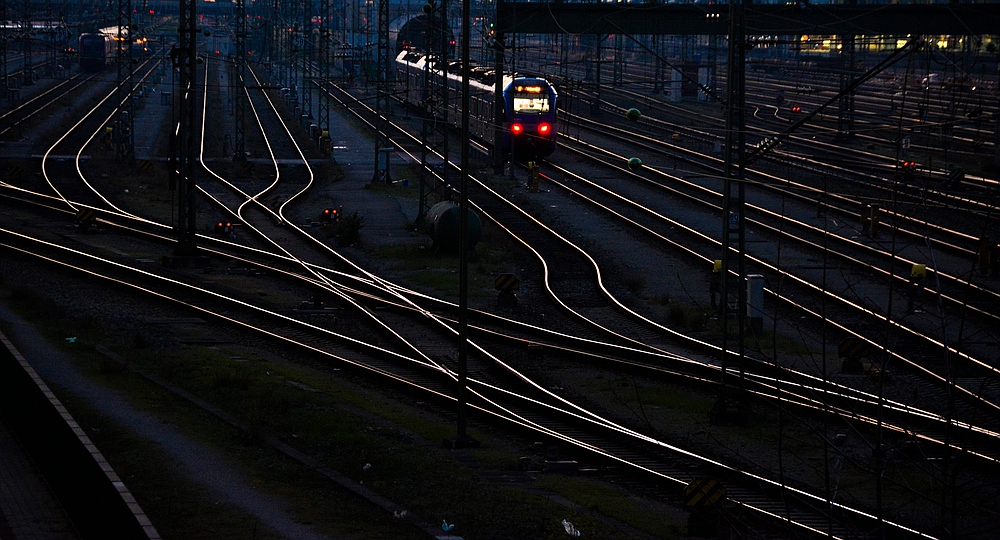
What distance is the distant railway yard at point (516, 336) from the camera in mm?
14023

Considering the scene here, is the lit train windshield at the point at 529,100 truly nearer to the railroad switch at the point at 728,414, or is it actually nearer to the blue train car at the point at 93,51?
the railroad switch at the point at 728,414

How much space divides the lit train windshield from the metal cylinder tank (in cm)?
1555

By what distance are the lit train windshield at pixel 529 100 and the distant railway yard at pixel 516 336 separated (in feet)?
0.40

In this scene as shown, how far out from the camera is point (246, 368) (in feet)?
72.4

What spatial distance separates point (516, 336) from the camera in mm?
25016

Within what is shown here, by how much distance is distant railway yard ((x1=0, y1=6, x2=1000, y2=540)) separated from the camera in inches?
552

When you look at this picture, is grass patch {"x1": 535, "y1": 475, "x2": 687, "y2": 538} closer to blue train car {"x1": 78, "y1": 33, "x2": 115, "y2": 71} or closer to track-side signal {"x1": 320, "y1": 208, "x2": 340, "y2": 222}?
track-side signal {"x1": 320, "y1": 208, "x2": 340, "y2": 222}

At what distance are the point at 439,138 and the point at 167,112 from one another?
2234cm

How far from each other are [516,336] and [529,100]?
83.6 ft

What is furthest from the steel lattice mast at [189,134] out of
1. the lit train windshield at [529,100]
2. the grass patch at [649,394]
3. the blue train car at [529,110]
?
the lit train windshield at [529,100]

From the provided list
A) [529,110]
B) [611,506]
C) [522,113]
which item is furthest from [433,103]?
[611,506]

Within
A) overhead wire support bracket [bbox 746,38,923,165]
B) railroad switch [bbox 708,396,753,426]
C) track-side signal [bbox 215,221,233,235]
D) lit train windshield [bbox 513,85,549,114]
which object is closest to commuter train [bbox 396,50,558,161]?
lit train windshield [bbox 513,85,549,114]

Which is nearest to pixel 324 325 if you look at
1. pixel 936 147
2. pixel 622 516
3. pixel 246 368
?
pixel 246 368

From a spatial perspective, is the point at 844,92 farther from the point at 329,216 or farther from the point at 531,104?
the point at 531,104
